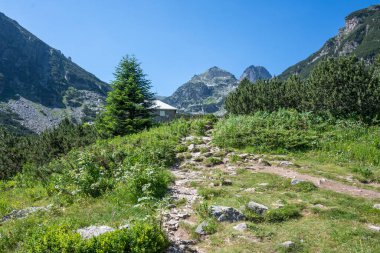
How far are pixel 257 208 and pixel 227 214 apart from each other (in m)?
0.89

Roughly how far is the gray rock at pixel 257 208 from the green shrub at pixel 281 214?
163mm

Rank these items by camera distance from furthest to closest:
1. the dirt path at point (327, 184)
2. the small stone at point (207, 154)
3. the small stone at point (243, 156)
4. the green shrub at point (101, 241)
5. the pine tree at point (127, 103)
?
the pine tree at point (127, 103) → the small stone at point (207, 154) → the small stone at point (243, 156) → the dirt path at point (327, 184) → the green shrub at point (101, 241)

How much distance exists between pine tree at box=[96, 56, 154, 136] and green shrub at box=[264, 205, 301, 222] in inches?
793

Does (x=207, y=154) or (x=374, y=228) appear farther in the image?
(x=207, y=154)

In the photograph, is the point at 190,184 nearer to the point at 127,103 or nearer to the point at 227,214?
the point at 227,214

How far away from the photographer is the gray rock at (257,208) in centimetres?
854

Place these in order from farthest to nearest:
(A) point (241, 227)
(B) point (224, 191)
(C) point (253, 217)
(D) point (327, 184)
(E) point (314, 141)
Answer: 1. (E) point (314, 141)
2. (D) point (327, 184)
3. (B) point (224, 191)
4. (C) point (253, 217)
5. (A) point (241, 227)

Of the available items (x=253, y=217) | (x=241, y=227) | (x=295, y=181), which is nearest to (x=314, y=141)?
(x=295, y=181)

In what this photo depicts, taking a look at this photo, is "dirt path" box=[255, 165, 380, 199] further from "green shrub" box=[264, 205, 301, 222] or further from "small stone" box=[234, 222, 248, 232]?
"small stone" box=[234, 222, 248, 232]

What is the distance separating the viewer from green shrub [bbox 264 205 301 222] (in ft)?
27.2

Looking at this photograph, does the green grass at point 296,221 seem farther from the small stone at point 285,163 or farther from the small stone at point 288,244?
the small stone at point 285,163

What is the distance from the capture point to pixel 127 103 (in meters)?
27.9

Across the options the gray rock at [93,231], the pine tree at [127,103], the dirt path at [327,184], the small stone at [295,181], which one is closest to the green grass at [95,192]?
the gray rock at [93,231]

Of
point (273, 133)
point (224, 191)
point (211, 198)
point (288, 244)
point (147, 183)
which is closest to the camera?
point (288, 244)
